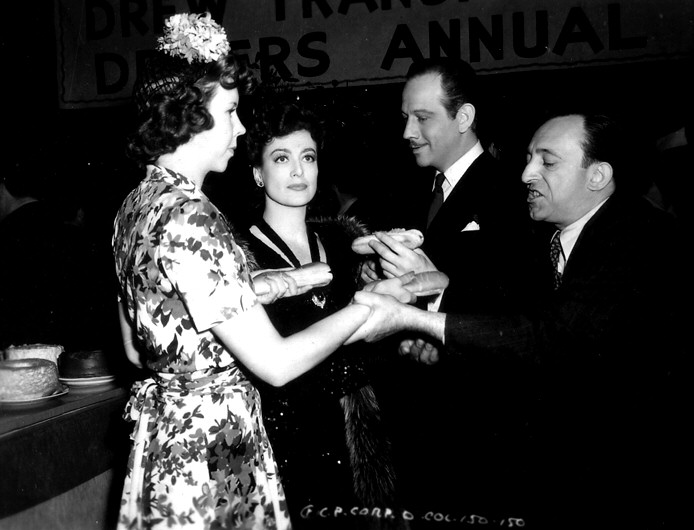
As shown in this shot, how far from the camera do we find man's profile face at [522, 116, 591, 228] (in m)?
2.23

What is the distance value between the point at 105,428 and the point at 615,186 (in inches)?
88.5

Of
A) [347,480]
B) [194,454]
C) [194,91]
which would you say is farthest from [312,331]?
[347,480]

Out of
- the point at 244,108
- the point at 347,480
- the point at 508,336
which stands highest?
the point at 244,108

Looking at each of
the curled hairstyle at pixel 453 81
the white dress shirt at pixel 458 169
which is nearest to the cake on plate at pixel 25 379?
the white dress shirt at pixel 458 169

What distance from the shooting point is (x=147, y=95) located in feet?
5.42

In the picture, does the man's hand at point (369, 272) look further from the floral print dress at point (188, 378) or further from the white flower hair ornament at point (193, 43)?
the white flower hair ornament at point (193, 43)

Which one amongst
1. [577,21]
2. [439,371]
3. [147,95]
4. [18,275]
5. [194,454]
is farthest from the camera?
[577,21]

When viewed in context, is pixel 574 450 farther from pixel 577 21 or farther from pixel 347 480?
pixel 577 21

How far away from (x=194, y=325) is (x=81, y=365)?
142 cm

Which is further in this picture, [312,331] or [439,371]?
[439,371]

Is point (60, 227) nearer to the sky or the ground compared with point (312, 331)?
nearer to the sky

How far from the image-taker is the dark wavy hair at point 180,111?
1612mm

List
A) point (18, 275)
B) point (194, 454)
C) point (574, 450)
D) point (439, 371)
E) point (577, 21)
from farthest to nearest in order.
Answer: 1. point (577, 21)
2. point (18, 275)
3. point (439, 371)
4. point (574, 450)
5. point (194, 454)

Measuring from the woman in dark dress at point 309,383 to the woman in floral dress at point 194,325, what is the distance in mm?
572
